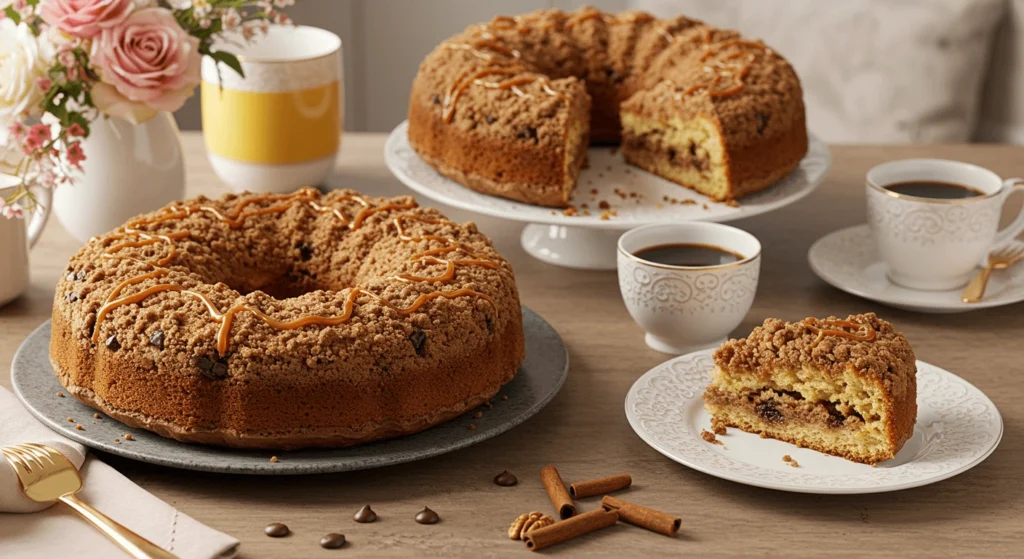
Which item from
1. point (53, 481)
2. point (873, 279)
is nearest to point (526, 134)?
point (873, 279)

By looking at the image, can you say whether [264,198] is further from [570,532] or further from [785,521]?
[785,521]

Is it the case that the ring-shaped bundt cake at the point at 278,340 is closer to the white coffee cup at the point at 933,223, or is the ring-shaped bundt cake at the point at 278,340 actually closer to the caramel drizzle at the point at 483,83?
the caramel drizzle at the point at 483,83

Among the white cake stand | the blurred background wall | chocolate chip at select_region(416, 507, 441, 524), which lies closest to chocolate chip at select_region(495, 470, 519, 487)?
chocolate chip at select_region(416, 507, 441, 524)

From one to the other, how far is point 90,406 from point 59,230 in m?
0.96

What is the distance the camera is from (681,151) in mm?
2367

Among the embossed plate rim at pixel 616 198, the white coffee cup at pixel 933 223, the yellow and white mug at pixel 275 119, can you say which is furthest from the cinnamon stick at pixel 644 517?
the yellow and white mug at pixel 275 119

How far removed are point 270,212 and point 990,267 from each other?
1296 mm

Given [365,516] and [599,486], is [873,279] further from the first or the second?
[365,516]

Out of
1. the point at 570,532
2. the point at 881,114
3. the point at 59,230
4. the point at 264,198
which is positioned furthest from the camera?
the point at 881,114

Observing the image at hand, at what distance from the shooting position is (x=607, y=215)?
217cm

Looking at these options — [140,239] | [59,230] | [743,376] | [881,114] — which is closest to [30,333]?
[140,239]

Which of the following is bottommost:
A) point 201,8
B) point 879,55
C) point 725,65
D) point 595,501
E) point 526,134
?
point 595,501

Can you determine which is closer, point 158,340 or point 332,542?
point 332,542

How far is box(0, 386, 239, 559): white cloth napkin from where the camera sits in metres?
1.33
